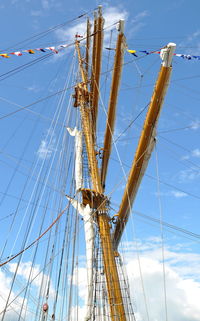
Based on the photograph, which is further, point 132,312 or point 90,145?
point 90,145

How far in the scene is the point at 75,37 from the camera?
17031mm

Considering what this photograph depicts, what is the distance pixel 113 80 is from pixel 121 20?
2.21 metres

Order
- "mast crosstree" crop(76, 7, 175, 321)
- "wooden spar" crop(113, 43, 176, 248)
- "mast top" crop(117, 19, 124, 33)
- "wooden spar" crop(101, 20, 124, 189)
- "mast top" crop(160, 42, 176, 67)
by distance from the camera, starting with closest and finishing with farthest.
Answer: "mast top" crop(160, 42, 176, 67) < "mast crosstree" crop(76, 7, 175, 321) < "wooden spar" crop(113, 43, 176, 248) < "mast top" crop(117, 19, 124, 33) < "wooden spar" crop(101, 20, 124, 189)

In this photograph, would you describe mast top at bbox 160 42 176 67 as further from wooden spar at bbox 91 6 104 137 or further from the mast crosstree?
wooden spar at bbox 91 6 104 137

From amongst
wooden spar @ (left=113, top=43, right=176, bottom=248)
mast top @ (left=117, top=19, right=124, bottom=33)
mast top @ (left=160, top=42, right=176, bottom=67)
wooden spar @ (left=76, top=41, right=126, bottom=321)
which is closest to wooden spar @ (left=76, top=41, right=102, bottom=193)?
wooden spar @ (left=76, top=41, right=126, bottom=321)

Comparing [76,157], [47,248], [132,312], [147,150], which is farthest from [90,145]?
[132,312]

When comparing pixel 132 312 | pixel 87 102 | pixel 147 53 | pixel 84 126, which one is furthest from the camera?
pixel 87 102

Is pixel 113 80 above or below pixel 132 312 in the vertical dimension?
above

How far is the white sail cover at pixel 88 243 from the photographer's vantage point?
834cm

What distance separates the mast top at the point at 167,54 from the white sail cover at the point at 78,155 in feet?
15.1

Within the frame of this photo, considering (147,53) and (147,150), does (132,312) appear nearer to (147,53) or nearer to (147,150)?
(147,150)

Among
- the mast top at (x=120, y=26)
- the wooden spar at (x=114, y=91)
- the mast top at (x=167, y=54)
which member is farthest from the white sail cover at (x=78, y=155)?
the mast top at (x=167, y=54)

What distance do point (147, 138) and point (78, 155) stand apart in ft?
10.2

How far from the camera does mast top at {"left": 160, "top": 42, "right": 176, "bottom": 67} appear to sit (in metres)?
8.54
